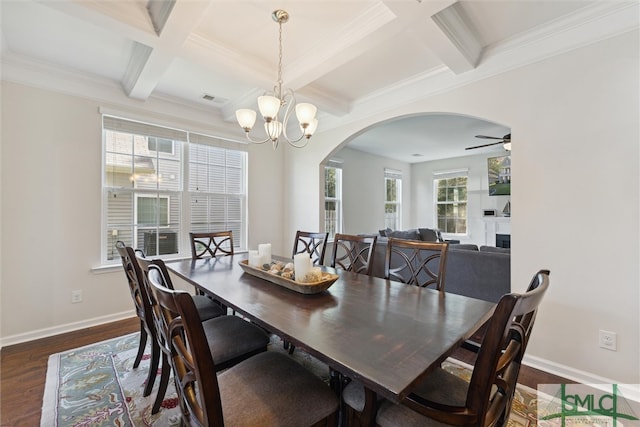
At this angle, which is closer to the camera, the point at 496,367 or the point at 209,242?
the point at 496,367

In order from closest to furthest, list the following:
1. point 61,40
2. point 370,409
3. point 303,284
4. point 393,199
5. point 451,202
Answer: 1. point 370,409
2. point 303,284
3. point 61,40
4. point 451,202
5. point 393,199

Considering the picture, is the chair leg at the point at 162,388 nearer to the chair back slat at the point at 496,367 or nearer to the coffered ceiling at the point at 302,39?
the chair back slat at the point at 496,367

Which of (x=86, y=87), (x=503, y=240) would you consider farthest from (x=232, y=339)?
(x=503, y=240)

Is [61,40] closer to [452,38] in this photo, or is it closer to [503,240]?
[452,38]

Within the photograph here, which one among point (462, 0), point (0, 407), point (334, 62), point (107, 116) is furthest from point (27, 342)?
point (462, 0)

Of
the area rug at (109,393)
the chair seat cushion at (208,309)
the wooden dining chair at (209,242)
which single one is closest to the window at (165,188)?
the wooden dining chair at (209,242)

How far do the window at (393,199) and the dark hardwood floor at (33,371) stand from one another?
4.84m

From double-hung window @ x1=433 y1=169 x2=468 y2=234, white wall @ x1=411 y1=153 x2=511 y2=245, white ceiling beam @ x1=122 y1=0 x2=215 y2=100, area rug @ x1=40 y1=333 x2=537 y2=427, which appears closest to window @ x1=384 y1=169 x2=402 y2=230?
white wall @ x1=411 y1=153 x2=511 y2=245

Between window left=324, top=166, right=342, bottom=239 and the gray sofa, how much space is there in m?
2.89

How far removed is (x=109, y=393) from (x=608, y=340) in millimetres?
3540

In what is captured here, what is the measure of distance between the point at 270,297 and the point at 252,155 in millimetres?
3222

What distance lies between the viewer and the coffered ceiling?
6.03ft

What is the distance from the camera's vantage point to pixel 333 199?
581cm

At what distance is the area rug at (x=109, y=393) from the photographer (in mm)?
1628
